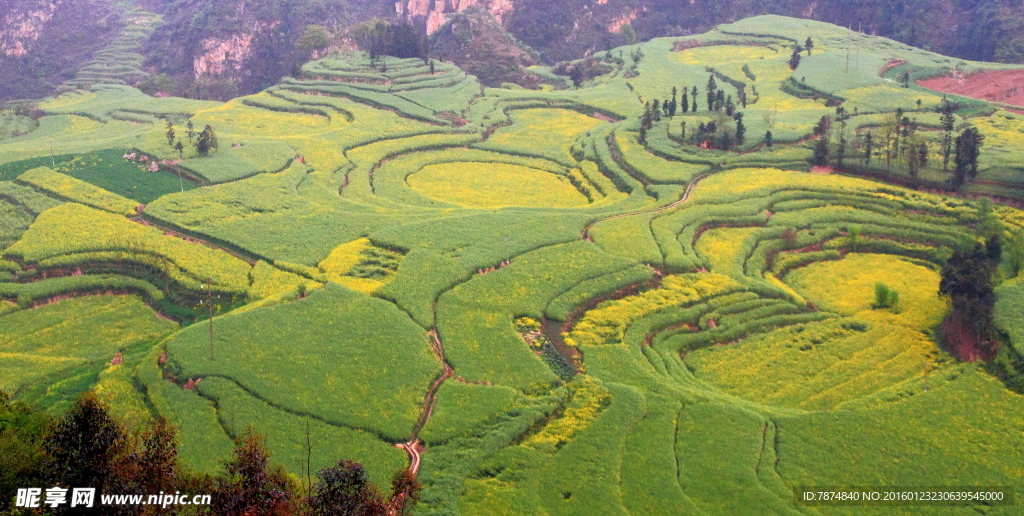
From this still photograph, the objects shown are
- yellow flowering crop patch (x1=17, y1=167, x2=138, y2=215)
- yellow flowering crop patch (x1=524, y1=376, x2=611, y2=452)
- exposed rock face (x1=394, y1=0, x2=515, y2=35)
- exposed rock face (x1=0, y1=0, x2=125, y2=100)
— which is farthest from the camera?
exposed rock face (x1=394, y1=0, x2=515, y2=35)

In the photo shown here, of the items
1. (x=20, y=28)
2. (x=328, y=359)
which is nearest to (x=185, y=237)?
(x=328, y=359)

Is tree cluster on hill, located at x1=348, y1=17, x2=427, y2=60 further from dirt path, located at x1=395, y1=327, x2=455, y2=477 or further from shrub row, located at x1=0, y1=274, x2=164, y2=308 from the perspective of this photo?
dirt path, located at x1=395, y1=327, x2=455, y2=477

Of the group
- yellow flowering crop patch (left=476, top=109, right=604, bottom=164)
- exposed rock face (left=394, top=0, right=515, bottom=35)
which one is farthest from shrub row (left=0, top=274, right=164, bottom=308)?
exposed rock face (left=394, top=0, right=515, bottom=35)

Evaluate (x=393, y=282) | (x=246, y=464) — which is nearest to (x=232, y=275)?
(x=393, y=282)

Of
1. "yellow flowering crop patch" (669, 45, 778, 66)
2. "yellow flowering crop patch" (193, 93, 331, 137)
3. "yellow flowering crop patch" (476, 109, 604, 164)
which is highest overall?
"yellow flowering crop patch" (669, 45, 778, 66)

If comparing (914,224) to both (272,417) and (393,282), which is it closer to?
(393,282)

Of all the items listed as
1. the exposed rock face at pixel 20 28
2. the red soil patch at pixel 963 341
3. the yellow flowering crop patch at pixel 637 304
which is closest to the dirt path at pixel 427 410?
the yellow flowering crop patch at pixel 637 304

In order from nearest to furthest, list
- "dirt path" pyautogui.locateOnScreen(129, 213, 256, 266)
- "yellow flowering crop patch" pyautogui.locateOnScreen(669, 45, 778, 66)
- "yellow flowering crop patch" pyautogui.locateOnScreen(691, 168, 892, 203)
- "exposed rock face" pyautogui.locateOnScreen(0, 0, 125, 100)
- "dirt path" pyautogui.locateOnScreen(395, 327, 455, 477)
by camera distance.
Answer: "dirt path" pyautogui.locateOnScreen(395, 327, 455, 477) → "dirt path" pyautogui.locateOnScreen(129, 213, 256, 266) → "yellow flowering crop patch" pyautogui.locateOnScreen(691, 168, 892, 203) → "yellow flowering crop patch" pyautogui.locateOnScreen(669, 45, 778, 66) → "exposed rock face" pyautogui.locateOnScreen(0, 0, 125, 100)
